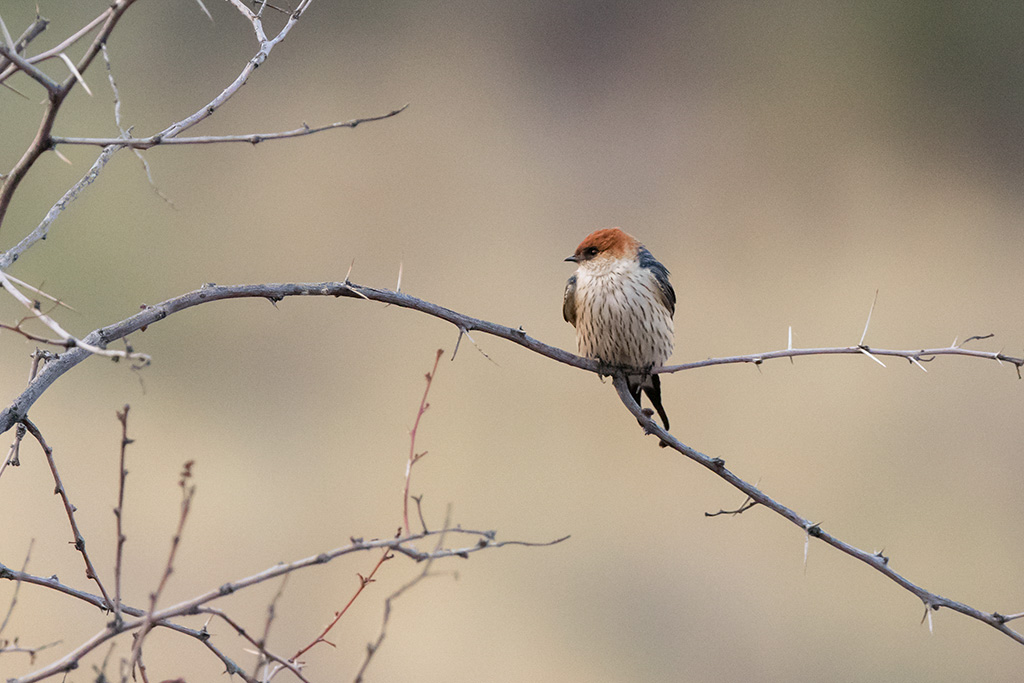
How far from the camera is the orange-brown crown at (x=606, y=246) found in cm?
351

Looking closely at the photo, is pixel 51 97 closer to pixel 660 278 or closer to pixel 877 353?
pixel 877 353

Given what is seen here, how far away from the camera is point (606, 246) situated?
11.5ft

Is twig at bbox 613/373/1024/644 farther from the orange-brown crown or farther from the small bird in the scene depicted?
the orange-brown crown

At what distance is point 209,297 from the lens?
6.27 ft

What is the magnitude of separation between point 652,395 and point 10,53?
2615mm

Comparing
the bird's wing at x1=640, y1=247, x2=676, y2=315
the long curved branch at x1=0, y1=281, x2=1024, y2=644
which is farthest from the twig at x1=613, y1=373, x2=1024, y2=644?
the bird's wing at x1=640, y1=247, x2=676, y2=315

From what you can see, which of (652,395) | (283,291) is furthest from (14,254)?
(652,395)

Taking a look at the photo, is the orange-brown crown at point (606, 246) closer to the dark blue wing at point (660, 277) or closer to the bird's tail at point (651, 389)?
the dark blue wing at point (660, 277)

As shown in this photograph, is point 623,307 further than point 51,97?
Yes

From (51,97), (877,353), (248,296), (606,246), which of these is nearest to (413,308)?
(248,296)

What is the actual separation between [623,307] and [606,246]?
1.10 ft

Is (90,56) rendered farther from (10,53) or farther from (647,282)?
(647,282)

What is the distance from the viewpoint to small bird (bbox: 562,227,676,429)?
3289 mm

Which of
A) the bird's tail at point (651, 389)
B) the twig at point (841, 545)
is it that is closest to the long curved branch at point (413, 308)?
the twig at point (841, 545)
